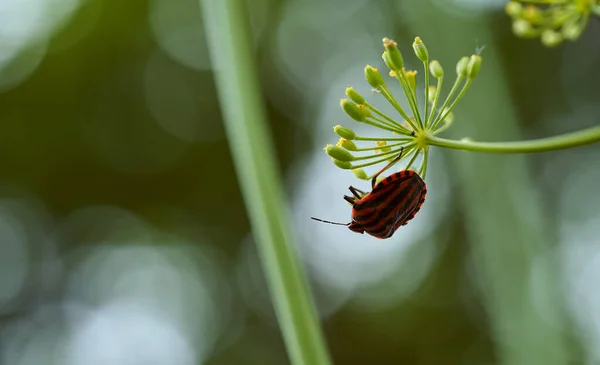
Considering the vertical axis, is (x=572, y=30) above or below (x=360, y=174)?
above

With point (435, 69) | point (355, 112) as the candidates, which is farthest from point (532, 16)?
point (355, 112)

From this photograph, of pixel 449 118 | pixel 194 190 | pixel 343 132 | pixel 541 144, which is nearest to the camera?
pixel 541 144

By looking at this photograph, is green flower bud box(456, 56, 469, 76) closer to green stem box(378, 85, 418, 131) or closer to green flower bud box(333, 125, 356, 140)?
green stem box(378, 85, 418, 131)

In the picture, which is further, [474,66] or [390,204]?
[390,204]

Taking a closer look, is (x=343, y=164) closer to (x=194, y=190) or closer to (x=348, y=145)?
(x=348, y=145)

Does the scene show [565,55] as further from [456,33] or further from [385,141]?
[385,141]

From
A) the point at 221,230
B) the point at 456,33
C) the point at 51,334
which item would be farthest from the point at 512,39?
the point at 51,334
